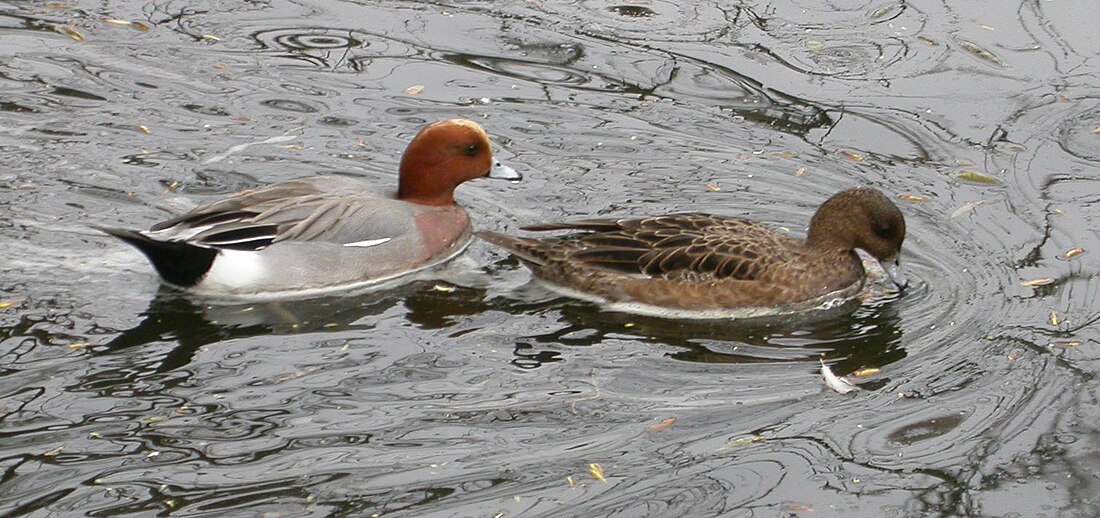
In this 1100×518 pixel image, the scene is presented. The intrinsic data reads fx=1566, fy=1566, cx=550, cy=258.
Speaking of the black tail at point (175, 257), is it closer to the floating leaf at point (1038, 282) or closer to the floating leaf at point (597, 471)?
the floating leaf at point (597, 471)

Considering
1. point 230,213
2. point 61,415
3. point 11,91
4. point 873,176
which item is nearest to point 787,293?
point 873,176

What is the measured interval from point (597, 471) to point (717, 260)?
76.7 inches

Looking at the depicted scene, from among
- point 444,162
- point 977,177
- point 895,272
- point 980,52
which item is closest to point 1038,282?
point 895,272

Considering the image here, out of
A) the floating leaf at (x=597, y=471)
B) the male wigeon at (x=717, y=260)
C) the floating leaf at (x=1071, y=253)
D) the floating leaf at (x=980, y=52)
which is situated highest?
the floating leaf at (x=980, y=52)

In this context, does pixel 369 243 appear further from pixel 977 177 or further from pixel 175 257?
pixel 977 177

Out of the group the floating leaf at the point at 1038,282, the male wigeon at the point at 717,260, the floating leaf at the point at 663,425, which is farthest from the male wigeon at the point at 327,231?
the floating leaf at the point at 1038,282

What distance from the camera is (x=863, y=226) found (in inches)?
299

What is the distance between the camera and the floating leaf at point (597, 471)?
18.9 ft

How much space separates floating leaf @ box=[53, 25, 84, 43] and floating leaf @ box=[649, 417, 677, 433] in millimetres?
5381

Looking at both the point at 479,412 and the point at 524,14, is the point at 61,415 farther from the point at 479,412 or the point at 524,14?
the point at 524,14

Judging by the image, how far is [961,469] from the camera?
5938 mm

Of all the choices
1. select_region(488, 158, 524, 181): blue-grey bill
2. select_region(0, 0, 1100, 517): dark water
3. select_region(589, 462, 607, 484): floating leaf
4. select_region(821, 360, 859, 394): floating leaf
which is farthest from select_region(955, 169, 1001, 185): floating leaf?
select_region(589, 462, 607, 484): floating leaf

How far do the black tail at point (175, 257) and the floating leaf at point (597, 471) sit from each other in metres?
2.57

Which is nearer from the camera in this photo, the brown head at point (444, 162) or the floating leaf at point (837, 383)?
the floating leaf at point (837, 383)
